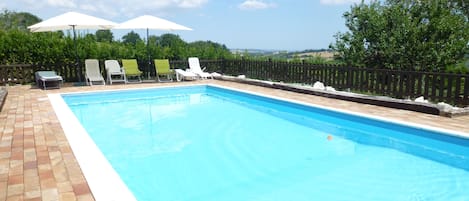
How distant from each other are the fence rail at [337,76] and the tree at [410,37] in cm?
398

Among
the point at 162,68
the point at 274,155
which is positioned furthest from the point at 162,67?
the point at 274,155

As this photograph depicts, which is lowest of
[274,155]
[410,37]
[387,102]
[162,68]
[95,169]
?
[274,155]

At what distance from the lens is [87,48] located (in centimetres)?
1305

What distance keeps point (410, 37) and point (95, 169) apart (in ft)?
43.4

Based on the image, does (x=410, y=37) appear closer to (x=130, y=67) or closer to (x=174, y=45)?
(x=174, y=45)

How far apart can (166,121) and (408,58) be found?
10443 mm

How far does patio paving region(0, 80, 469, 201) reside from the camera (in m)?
3.25

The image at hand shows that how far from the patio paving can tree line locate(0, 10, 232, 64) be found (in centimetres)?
375

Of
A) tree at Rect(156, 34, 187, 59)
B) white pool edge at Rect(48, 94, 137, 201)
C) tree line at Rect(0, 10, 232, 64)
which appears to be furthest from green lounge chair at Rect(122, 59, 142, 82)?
white pool edge at Rect(48, 94, 137, 201)

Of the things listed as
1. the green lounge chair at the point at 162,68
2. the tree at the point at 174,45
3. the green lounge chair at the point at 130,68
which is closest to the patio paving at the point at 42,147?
the green lounge chair at the point at 130,68

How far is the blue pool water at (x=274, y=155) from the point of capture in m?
4.05

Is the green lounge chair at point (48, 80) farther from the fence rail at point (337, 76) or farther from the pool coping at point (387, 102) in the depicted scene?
the pool coping at point (387, 102)

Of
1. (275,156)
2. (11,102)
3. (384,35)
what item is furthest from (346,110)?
(384,35)

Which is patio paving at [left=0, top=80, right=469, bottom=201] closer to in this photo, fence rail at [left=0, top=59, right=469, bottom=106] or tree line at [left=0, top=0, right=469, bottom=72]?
fence rail at [left=0, top=59, right=469, bottom=106]
